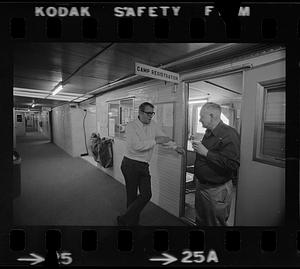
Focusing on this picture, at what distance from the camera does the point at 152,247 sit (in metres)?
1.75

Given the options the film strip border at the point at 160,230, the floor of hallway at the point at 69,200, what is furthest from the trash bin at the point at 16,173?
the film strip border at the point at 160,230

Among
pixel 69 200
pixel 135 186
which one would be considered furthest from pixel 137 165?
pixel 69 200

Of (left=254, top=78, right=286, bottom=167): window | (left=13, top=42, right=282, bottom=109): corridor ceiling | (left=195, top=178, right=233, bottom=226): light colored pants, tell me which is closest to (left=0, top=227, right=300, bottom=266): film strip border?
(left=195, top=178, right=233, bottom=226): light colored pants

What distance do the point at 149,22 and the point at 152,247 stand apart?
231cm

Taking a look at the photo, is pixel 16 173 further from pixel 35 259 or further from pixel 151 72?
pixel 151 72

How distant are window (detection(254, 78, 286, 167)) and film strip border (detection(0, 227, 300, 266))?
0.76 m

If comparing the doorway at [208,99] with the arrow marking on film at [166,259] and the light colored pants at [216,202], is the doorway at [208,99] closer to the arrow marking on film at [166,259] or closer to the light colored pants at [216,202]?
the light colored pants at [216,202]

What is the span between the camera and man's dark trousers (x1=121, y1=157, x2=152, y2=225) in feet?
7.14

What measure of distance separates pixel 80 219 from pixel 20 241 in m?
1.05

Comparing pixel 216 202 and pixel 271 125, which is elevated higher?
pixel 271 125

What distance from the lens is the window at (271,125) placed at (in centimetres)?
165

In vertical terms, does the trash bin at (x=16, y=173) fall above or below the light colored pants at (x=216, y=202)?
above

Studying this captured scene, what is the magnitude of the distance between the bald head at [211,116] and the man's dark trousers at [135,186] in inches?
39.7

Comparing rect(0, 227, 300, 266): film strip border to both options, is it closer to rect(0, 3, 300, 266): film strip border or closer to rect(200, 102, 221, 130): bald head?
rect(0, 3, 300, 266): film strip border
